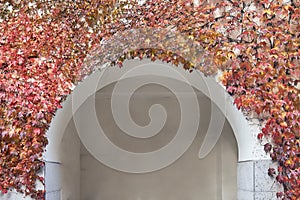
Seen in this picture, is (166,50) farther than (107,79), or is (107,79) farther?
(107,79)

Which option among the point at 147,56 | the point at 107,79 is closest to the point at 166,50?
the point at 147,56

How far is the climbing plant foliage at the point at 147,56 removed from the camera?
349 cm

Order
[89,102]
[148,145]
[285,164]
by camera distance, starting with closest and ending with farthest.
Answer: [285,164]
[89,102]
[148,145]

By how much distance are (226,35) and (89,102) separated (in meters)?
2.93

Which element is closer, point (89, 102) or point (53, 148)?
point (53, 148)

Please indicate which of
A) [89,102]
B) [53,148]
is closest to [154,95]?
[89,102]

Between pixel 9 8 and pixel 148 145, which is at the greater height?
pixel 9 8

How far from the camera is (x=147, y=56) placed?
3.59 m

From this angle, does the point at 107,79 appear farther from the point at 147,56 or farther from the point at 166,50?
the point at 166,50

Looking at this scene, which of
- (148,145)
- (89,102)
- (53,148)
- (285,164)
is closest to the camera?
(285,164)

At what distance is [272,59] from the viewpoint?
11.6 feet

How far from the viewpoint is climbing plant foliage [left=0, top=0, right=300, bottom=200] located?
137 inches

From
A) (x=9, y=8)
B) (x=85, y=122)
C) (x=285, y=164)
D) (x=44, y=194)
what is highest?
(x=9, y=8)

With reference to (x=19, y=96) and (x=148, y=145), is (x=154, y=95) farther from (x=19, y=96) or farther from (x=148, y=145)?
(x=19, y=96)
